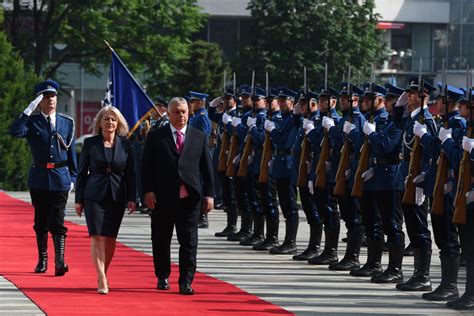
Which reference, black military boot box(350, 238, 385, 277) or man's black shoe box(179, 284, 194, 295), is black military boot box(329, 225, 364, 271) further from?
man's black shoe box(179, 284, 194, 295)

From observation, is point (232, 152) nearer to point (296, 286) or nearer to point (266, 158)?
point (266, 158)

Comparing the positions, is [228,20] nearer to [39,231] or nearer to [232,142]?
[232,142]

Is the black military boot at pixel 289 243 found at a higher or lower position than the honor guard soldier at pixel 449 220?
lower

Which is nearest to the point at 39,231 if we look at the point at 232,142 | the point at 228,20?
the point at 232,142

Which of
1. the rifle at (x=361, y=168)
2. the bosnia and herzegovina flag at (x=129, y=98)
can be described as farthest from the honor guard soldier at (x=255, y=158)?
the rifle at (x=361, y=168)

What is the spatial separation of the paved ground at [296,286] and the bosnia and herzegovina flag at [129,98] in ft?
5.57

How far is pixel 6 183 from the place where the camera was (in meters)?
34.2

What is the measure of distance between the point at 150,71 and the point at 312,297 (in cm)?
3450

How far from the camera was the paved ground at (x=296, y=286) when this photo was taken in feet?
38.3

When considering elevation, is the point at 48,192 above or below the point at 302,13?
below

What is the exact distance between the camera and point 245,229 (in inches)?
745

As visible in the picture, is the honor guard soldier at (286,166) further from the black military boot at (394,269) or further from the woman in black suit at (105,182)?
the woman in black suit at (105,182)

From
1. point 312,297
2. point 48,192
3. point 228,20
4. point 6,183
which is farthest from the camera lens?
point 228,20

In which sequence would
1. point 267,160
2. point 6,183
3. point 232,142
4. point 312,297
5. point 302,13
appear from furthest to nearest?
point 302,13 < point 6,183 < point 232,142 < point 267,160 < point 312,297
